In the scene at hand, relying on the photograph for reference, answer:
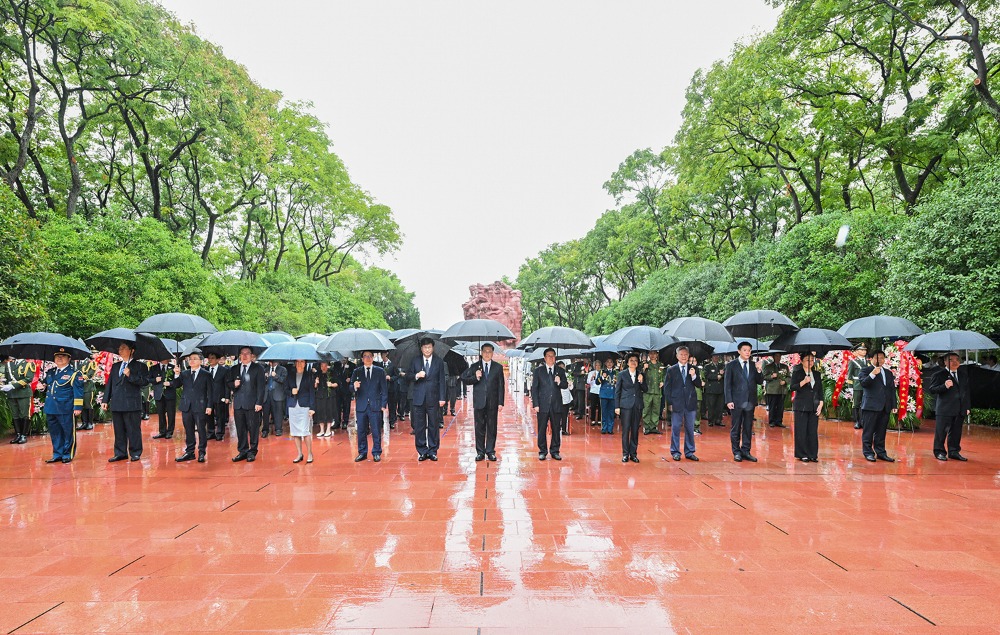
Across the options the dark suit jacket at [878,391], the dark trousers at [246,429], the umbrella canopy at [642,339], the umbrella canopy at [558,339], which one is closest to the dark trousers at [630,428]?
the umbrella canopy at [642,339]

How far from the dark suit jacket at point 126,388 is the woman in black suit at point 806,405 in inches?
386

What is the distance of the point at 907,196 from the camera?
1734 cm

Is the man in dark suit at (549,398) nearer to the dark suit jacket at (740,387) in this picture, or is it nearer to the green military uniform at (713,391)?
the dark suit jacket at (740,387)

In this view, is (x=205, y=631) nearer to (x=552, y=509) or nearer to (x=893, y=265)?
(x=552, y=509)

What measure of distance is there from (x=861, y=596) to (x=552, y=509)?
9.28 feet

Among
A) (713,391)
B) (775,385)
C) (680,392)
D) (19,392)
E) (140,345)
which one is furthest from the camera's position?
(713,391)

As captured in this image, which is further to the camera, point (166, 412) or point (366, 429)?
point (166, 412)

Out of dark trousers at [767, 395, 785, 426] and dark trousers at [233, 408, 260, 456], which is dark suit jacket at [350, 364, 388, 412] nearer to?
dark trousers at [233, 408, 260, 456]

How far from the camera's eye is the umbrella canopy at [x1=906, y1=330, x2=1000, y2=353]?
27.2 ft

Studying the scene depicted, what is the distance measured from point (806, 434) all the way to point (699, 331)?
2236mm

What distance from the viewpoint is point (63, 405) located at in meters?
8.16

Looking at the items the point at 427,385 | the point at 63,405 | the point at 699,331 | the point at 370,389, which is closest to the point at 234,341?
the point at 63,405

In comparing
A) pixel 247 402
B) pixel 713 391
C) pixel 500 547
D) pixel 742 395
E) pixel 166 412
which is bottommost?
pixel 500 547

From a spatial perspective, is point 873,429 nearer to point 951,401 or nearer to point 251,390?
point 951,401
